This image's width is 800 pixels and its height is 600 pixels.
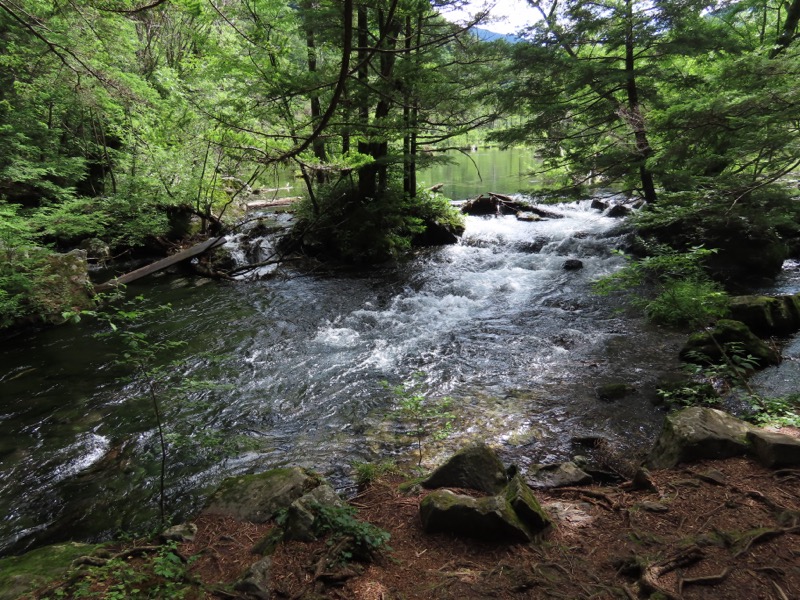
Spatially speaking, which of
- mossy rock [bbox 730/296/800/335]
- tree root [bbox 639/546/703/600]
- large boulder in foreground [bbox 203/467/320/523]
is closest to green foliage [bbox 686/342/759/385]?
mossy rock [bbox 730/296/800/335]

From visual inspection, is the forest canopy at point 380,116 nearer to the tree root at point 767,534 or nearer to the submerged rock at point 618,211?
the submerged rock at point 618,211

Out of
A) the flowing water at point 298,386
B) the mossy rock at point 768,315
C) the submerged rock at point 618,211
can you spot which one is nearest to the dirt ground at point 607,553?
the flowing water at point 298,386

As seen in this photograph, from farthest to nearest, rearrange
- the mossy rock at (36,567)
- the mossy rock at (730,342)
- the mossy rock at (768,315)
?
1. the mossy rock at (768,315)
2. the mossy rock at (730,342)
3. the mossy rock at (36,567)

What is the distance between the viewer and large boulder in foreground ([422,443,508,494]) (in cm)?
402

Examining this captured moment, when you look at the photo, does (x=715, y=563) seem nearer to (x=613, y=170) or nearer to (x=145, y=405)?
(x=145, y=405)

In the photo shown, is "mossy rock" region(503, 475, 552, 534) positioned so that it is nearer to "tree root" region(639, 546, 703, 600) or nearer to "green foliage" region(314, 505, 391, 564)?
"tree root" region(639, 546, 703, 600)

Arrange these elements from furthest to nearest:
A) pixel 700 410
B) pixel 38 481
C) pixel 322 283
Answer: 1. pixel 322 283
2. pixel 38 481
3. pixel 700 410

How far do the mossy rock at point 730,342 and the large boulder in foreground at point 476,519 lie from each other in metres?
4.70

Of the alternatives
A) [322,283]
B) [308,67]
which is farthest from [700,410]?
[308,67]

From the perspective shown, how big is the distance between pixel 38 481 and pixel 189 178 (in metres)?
11.9

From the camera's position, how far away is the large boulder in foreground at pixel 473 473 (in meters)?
4.02

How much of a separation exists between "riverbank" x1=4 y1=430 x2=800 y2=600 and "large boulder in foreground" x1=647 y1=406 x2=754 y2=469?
17cm

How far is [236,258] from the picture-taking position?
1437 cm

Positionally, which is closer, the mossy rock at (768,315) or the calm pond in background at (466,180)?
the mossy rock at (768,315)
